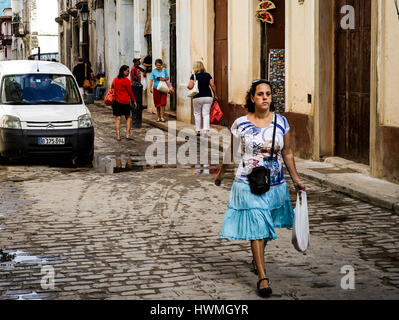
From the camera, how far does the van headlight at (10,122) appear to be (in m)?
14.0

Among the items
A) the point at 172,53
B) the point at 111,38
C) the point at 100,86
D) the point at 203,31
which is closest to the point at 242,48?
the point at 203,31

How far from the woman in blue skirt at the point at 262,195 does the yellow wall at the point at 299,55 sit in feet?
27.2

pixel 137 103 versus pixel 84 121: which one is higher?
pixel 84 121

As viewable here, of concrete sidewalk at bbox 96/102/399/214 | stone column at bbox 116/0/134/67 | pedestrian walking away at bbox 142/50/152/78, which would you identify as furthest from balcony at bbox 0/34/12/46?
concrete sidewalk at bbox 96/102/399/214

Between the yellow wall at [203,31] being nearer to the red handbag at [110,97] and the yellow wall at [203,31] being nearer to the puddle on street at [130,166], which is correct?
the red handbag at [110,97]

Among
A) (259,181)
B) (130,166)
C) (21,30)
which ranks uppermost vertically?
(21,30)

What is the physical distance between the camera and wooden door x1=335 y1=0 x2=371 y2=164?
13.2 metres

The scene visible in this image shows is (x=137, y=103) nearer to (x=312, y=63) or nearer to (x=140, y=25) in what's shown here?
(x=140, y=25)

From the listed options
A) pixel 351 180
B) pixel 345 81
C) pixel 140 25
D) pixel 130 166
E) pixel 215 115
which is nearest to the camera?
pixel 351 180

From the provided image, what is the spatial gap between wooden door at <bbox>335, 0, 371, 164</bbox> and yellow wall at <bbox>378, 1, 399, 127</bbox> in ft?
3.59

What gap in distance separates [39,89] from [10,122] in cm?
129

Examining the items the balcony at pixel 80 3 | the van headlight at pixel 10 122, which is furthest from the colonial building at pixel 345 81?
the balcony at pixel 80 3

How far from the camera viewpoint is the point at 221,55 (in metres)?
21.6
